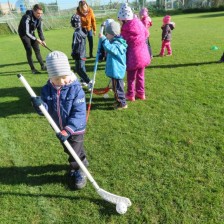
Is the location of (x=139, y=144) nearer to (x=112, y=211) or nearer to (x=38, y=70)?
(x=112, y=211)

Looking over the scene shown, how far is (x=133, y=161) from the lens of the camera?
390cm

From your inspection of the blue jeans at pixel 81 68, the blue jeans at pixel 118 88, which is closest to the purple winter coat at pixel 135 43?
the blue jeans at pixel 118 88

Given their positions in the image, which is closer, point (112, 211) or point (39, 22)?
point (112, 211)

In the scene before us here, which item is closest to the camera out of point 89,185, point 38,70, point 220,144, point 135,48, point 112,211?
point 112,211

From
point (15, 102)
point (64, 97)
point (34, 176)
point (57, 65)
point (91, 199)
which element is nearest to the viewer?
point (57, 65)

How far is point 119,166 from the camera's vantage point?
382 centimetres

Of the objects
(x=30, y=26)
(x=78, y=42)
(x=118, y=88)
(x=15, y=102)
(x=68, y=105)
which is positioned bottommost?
(x=15, y=102)

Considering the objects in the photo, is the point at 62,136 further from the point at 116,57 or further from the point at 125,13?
the point at 125,13

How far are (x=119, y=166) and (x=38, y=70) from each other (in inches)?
263

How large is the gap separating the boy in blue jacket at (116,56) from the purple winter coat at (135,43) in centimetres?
24

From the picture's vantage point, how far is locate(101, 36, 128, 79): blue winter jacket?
495cm

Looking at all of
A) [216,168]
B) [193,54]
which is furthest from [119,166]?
[193,54]

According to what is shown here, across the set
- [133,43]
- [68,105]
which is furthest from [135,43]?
[68,105]

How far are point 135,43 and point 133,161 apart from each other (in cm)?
252
